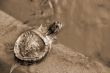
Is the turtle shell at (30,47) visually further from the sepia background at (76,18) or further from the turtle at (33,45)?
the sepia background at (76,18)

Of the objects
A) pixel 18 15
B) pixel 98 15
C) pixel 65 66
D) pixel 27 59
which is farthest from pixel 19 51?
pixel 98 15

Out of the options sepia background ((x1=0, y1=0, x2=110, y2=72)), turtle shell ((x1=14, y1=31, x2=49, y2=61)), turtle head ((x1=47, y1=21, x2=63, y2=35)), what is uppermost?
sepia background ((x1=0, y1=0, x2=110, y2=72))

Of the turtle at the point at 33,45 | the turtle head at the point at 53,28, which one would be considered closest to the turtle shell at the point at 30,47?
the turtle at the point at 33,45

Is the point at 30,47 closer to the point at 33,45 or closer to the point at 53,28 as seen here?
the point at 33,45

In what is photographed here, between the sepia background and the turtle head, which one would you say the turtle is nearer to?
the turtle head

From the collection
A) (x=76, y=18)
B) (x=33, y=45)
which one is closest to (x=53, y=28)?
(x=33, y=45)

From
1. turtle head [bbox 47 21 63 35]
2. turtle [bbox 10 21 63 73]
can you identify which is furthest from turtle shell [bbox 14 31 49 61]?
turtle head [bbox 47 21 63 35]
